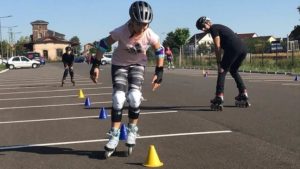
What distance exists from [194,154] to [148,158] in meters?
0.75

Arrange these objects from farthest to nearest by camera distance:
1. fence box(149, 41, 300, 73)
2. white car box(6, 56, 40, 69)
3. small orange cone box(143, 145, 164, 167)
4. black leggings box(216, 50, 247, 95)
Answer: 1. white car box(6, 56, 40, 69)
2. fence box(149, 41, 300, 73)
3. black leggings box(216, 50, 247, 95)
4. small orange cone box(143, 145, 164, 167)

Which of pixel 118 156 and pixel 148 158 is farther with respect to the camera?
→ pixel 118 156

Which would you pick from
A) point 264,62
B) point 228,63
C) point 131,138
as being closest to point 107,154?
point 131,138

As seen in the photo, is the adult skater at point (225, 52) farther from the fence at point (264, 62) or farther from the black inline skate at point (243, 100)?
the fence at point (264, 62)

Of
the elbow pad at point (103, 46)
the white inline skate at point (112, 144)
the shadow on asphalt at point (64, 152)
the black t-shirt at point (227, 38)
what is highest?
the black t-shirt at point (227, 38)

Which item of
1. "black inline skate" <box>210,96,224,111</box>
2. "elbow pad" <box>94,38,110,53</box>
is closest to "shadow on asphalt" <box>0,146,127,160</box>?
"elbow pad" <box>94,38,110,53</box>

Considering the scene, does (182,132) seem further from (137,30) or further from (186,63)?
(186,63)

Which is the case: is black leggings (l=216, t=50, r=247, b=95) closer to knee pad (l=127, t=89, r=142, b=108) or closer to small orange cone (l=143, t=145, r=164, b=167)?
knee pad (l=127, t=89, r=142, b=108)

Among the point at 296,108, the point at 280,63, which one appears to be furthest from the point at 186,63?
the point at 296,108

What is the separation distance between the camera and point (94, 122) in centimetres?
874

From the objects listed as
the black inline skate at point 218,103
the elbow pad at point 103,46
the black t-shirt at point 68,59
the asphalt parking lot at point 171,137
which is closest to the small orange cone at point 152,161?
the asphalt parking lot at point 171,137

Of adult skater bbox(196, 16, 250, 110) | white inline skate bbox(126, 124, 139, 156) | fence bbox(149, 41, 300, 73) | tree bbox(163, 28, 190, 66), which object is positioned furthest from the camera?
tree bbox(163, 28, 190, 66)

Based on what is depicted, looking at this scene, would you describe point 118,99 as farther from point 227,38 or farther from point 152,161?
point 227,38

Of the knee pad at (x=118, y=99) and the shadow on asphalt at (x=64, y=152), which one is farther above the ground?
the knee pad at (x=118, y=99)
